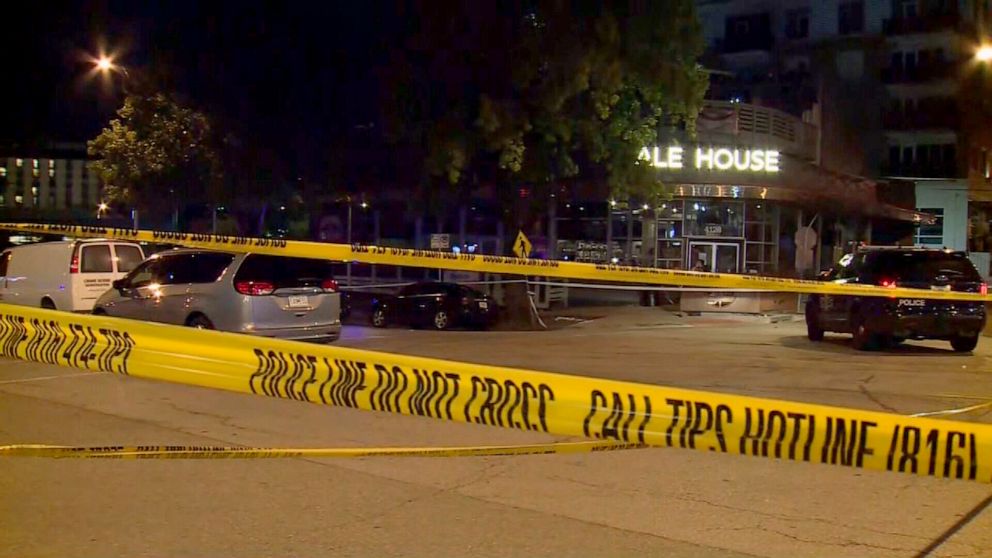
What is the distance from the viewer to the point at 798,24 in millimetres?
49719

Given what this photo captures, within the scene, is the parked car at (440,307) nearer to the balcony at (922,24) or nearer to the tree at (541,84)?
the tree at (541,84)

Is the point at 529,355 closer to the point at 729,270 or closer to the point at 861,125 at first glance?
the point at 729,270

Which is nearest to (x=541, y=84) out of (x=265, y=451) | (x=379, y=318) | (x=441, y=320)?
(x=441, y=320)

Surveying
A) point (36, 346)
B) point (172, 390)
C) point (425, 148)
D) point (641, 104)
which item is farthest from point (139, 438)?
point (641, 104)

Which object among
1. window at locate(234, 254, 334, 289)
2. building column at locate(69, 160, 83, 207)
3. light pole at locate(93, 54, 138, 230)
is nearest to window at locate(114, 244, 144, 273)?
window at locate(234, 254, 334, 289)

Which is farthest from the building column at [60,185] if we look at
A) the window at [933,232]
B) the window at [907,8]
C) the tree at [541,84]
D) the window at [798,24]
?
the window at [933,232]

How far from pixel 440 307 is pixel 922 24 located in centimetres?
3539

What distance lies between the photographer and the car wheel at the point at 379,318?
23.5 metres

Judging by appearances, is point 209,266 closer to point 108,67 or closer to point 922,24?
point 108,67

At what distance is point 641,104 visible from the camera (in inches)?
898

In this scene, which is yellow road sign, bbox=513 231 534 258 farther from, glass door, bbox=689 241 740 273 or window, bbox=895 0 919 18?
window, bbox=895 0 919 18

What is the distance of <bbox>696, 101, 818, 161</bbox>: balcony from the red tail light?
63.0 ft

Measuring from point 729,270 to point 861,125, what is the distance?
19558mm

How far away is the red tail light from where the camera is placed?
1223 centimetres
